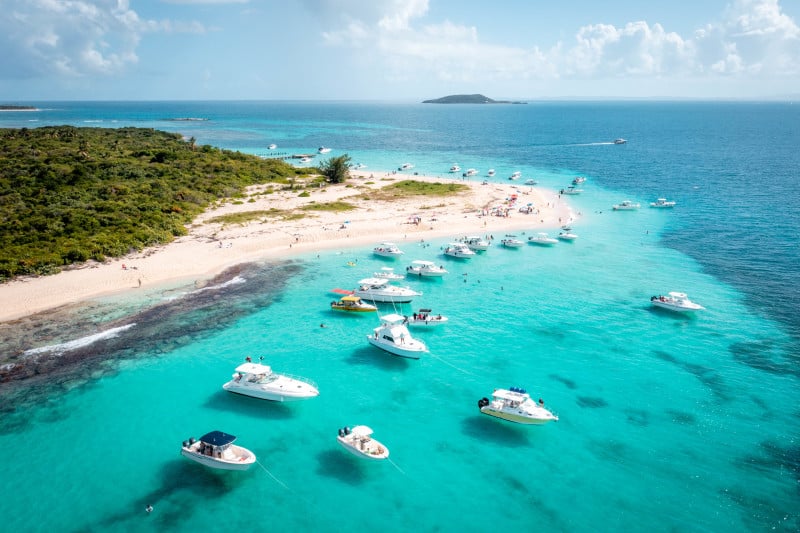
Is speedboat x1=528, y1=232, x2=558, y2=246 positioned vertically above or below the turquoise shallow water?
above

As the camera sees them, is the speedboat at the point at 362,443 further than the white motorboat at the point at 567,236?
No

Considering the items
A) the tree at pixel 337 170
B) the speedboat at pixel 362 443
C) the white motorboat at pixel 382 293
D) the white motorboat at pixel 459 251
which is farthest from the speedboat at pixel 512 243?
the tree at pixel 337 170

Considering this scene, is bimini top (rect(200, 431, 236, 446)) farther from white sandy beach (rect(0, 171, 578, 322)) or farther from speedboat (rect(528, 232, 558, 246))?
speedboat (rect(528, 232, 558, 246))

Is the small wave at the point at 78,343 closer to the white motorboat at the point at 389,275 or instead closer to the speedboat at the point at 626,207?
the white motorboat at the point at 389,275

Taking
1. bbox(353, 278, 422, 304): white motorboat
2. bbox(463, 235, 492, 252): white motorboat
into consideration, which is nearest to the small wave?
bbox(353, 278, 422, 304): white motorboat

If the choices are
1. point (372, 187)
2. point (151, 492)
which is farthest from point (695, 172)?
point (151, 492)

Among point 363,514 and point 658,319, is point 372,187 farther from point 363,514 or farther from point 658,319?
point 363,514
